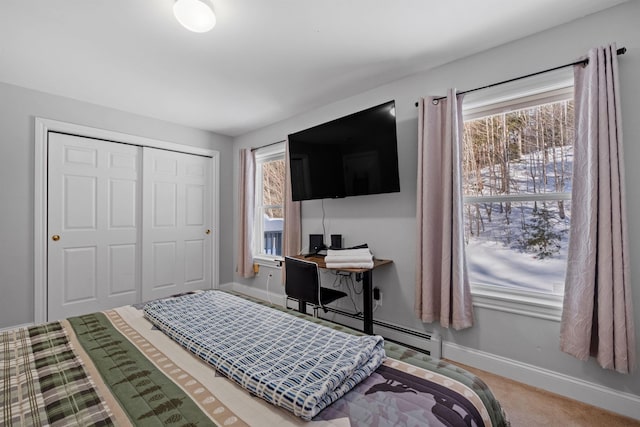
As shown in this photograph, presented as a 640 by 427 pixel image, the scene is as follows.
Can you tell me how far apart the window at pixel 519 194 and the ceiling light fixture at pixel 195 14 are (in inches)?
77.5

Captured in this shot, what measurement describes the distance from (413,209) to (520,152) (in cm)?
88

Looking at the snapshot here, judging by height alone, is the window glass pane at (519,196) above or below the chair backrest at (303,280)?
above

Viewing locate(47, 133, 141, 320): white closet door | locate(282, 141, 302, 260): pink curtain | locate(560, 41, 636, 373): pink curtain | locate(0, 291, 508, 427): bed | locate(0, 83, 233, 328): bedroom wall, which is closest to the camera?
locate(0, 291, 508, 427): bed

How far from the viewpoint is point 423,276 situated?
2.27m

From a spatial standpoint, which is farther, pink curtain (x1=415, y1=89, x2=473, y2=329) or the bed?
pink curtain (x1=415, y1=89, x2=473, y2=329)

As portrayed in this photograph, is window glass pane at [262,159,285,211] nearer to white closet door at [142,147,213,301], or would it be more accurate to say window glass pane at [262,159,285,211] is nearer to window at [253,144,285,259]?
window at [253,144,285,259]

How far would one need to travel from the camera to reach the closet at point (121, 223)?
291 cm

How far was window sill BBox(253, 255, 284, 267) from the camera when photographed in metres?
3.70

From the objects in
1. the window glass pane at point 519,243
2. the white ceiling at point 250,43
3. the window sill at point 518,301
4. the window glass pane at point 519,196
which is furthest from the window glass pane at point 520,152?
the window sill at point 518,301

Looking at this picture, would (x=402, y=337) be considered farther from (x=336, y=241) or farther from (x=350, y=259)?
(x=336, y=241)

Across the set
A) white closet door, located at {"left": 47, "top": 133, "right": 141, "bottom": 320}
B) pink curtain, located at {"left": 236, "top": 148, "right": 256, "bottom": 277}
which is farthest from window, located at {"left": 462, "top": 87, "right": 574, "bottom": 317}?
white closet door, located at {"left": 47, "top": 133, "right": 141, "bottom": 320}

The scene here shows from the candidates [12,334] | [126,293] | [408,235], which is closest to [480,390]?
[408,235]

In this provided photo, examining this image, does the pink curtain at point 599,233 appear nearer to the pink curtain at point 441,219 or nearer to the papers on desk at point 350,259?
the pink curtain at point 441,219

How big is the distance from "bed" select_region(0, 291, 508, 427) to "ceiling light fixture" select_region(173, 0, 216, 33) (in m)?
1.68
